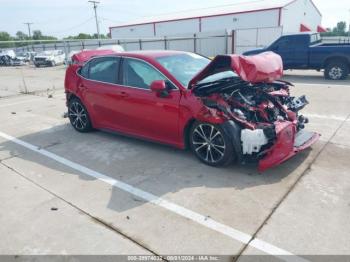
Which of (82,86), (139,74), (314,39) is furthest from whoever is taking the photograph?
(314,39)

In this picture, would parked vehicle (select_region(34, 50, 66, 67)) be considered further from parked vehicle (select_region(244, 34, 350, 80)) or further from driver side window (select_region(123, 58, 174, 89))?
driver side window (select_region(123, 58, 174, 89))

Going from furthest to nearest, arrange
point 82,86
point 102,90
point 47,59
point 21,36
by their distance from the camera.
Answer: point 21,36, point 47,59, point 82,86, point 102,90

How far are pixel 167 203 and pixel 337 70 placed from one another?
447 inches

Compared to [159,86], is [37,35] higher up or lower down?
higher up

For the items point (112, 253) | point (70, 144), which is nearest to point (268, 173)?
point (112, 253)

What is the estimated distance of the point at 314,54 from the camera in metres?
12.7

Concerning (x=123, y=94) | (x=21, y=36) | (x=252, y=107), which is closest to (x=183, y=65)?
(x=123, y=94)

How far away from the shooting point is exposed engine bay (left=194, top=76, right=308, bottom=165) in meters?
4.04

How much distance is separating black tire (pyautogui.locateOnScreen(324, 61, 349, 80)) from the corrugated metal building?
15.9 metres

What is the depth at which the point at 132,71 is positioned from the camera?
17.2 feet

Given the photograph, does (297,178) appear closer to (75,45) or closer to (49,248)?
(49,248)

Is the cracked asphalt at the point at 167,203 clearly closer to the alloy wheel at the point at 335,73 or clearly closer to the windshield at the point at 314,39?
the alloy wheel at the point at 335,73

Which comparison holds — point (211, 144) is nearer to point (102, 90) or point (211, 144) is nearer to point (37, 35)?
point (102, 90)

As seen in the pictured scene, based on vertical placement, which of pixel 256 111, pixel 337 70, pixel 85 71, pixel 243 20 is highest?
pixel 243 20
